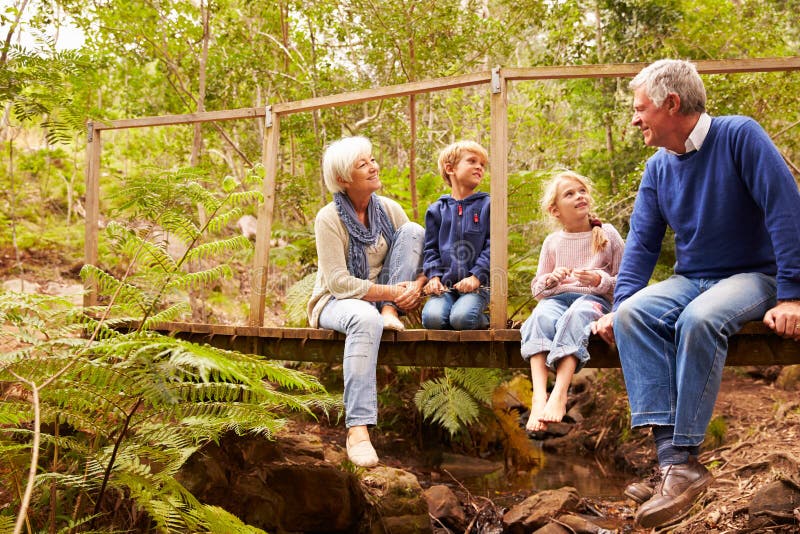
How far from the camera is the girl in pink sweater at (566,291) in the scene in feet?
9.94

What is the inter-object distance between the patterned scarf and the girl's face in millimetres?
1000

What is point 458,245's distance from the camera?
3908 millimetres

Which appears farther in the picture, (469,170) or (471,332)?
(469,170)

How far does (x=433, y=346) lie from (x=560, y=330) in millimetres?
826

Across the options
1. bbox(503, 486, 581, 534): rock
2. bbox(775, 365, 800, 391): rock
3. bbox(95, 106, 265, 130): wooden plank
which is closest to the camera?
bbox(95, 106, 265, 130): wooden plank

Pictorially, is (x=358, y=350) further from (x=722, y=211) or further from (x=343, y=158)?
(x=722, y=211)

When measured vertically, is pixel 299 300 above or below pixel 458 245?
below

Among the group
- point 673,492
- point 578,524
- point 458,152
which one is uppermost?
point 458,152

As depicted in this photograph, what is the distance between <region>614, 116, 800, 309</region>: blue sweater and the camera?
2660mm

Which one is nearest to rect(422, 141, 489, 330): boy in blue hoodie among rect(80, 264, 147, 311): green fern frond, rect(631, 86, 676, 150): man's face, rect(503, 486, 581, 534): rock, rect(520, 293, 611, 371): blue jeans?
rect(520, 293, 611, 371): blue jeans

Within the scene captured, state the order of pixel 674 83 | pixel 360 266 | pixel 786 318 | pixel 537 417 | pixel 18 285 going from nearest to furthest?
pixel 786 318 → pixel 674 83 → pixel 537 417 → pixel 360 266 → pixel 18 285

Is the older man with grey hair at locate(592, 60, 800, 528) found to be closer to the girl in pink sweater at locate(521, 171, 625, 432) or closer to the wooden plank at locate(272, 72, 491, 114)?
the girl in pink sweater at locate(521, 171, 625, 432)

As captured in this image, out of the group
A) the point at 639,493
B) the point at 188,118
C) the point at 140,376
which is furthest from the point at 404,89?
the point at 639,493

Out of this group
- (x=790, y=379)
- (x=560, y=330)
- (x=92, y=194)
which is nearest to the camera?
(x=560, y=330)
